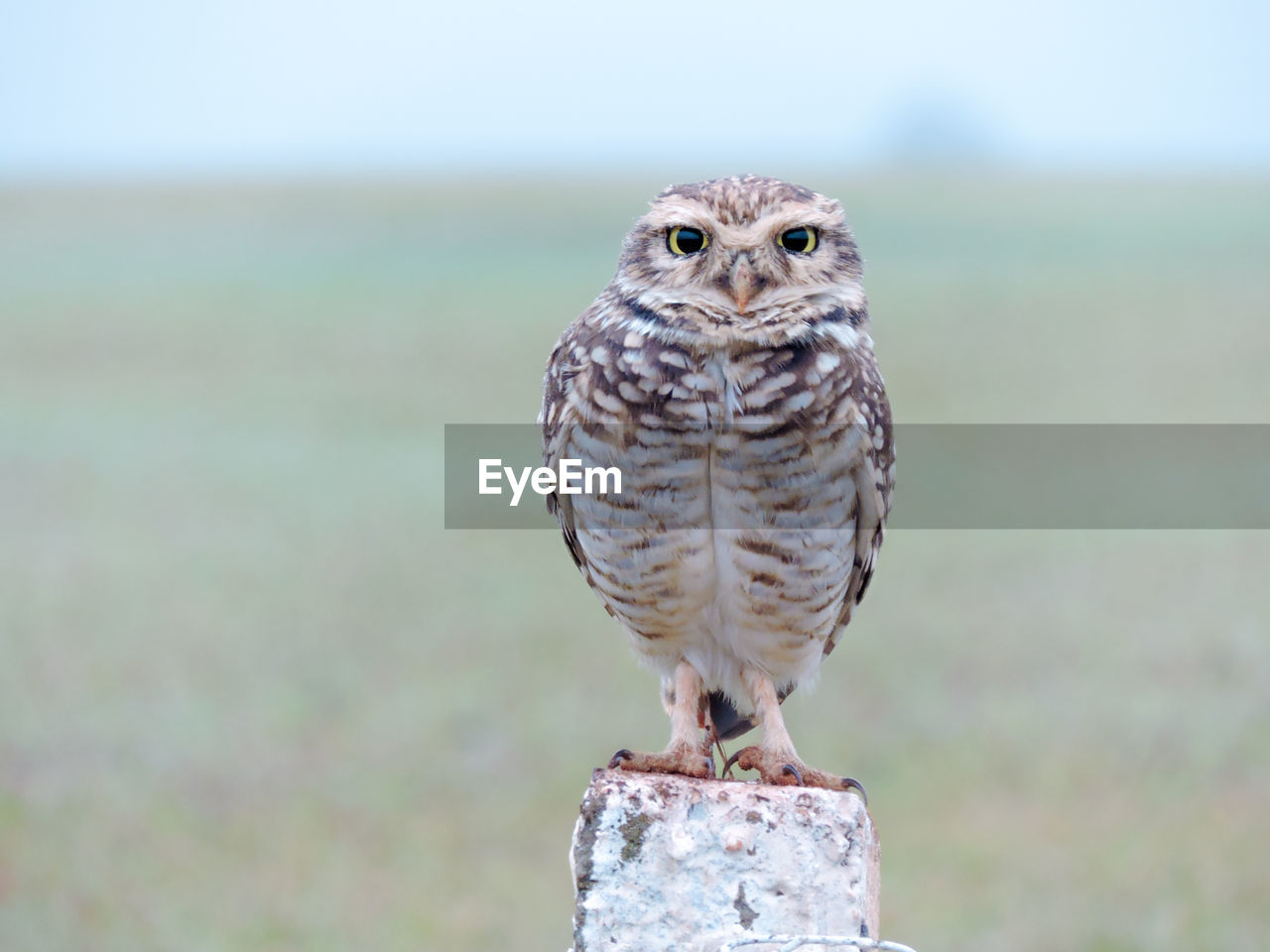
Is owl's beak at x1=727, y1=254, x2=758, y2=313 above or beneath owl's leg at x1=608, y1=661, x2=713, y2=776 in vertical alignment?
above

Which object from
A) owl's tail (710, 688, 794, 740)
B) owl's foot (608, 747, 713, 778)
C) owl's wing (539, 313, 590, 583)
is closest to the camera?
owl's foot (608, 747, 713, 778)

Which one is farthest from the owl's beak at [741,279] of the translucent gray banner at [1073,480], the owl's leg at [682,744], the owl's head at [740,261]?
the translucent gray banner at [1073,480]

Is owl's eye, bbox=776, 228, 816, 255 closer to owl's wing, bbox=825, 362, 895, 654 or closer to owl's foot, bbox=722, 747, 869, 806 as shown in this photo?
→ owl's wing, bbox=825, 362, 895, 654

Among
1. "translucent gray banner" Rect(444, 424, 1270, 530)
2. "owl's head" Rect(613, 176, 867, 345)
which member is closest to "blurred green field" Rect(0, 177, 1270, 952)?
"translucent gray banner" Rect(444, 424, 1270, 530)

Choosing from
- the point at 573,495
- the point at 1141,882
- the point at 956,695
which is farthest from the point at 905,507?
the point at 573,495

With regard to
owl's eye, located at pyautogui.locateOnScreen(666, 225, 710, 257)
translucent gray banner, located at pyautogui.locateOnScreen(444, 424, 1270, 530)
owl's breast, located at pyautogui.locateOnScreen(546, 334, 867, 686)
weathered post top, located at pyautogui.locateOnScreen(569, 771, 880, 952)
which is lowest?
weathered post top, located at pyautogui.locateOnScreen(569, 771, 880, 952)

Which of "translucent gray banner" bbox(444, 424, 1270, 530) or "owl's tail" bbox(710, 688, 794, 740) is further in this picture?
"translucent gray banner" bbox(444, 424, 1270, 530)

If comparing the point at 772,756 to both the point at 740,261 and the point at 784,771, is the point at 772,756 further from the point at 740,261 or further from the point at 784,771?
the point at 740,261

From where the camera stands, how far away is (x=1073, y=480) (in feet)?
26.1

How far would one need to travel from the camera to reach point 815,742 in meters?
5.53

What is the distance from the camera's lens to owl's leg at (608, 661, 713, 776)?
6.73 ft

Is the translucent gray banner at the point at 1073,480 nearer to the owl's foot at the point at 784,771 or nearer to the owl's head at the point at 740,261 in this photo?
the owl's foot at the point at 784,771

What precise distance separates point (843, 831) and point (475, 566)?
5.73m

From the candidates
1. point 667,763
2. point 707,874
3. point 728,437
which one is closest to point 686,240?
point 728,437
